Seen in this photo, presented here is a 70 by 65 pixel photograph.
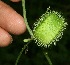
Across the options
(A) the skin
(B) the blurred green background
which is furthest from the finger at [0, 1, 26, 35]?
(B) the blurred green background

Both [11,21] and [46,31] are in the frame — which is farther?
[11,21]

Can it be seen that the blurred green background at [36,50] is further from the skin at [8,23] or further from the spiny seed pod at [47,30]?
the spiny seed pod at [47,30]

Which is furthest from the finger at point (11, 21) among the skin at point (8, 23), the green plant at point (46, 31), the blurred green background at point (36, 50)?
the blurred green background at point (36, 50)

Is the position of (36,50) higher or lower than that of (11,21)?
lower

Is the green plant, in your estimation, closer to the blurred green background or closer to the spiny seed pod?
the spiny seed pod

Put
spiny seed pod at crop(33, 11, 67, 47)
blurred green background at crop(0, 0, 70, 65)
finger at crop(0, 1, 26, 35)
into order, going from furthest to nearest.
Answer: blurred green background at crop(0, 0, 70, 65)
finger at crop(0, 1, 26, 35)
spiny seed pod at crop(33, 11, 67, 47)

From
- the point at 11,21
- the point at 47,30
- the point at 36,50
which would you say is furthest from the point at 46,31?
the point at 36,50

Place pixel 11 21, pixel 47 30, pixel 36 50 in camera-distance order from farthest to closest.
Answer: pixel 36 50 → pixel 11 21 → pixel 47 30

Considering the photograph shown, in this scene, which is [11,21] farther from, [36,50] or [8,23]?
[36,50]
